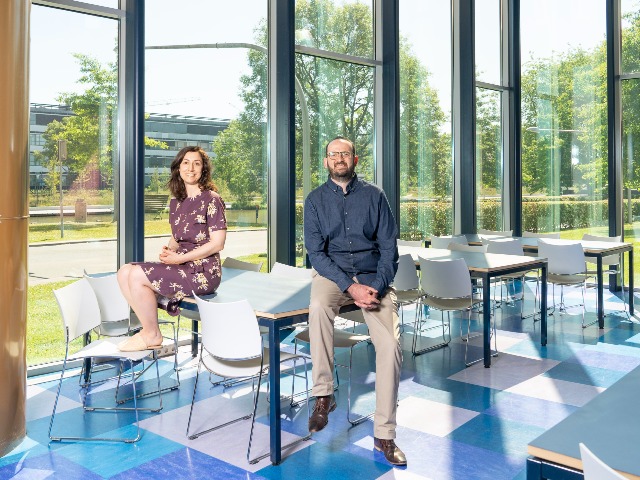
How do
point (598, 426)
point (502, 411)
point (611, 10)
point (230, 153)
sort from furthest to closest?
point (611, 10) → point (230, 153) → point (502, 411) → point (598, 426)

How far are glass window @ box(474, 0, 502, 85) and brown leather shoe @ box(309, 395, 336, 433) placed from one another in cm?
729

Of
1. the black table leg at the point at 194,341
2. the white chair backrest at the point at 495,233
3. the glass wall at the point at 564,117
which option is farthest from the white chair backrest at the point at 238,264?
the glass wall at the point at 564,117

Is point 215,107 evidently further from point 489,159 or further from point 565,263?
point 489,159

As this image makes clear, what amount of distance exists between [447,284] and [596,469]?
4.38 m

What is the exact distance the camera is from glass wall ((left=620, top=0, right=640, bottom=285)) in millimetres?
9156

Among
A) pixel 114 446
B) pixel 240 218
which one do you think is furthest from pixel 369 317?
pixel 240 218

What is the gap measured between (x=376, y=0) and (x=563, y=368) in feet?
17.3

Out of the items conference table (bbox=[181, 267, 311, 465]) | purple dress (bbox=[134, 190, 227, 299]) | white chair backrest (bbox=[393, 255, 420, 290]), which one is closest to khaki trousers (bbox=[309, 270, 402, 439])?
conference table (bbox=[181, 267, 311, 465])

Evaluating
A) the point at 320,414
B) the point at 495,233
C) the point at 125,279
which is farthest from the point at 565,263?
the point at 125,279

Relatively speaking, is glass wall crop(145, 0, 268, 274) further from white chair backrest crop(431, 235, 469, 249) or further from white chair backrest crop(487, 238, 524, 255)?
white chair backrest crop(487, 238, 524, 255)

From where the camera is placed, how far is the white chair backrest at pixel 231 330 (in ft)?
11.4

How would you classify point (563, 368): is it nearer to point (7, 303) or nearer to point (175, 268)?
point (175, 268)

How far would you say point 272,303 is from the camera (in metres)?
3.80

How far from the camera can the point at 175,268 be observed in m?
4.30
